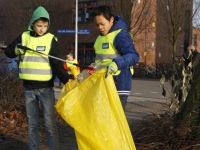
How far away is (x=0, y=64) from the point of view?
561cm

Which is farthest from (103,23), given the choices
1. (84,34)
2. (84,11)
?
(84,11)

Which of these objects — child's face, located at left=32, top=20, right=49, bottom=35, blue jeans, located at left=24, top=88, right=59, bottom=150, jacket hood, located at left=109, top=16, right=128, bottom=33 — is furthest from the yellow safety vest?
jacket hood, located at left=109, top=16, right=128, bottom=33

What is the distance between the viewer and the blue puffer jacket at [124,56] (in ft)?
10.1

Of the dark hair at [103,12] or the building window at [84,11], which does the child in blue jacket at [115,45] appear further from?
the building window at [84,11]

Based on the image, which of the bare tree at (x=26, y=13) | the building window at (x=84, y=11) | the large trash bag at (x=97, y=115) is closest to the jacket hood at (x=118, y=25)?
the large trash bag at (x=97, y=115)

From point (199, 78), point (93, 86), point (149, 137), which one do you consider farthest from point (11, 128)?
point (199, 78)

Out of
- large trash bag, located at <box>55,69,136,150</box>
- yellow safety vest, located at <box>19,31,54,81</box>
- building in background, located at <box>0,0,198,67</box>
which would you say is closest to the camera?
large trash bag, located at <box>55,69,136,150</box>

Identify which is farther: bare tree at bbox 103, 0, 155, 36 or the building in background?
the building in background

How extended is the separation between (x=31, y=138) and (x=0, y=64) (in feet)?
7.12

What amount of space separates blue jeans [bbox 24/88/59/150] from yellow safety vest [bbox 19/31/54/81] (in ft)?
0.61

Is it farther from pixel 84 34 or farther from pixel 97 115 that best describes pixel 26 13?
pixel 97 115

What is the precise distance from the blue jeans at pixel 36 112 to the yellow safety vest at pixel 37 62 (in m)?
0.19

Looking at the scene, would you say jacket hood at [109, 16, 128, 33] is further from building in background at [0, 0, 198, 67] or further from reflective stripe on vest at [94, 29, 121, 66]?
building in background at [0, 0, 198, 67]

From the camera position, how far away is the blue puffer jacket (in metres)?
3.09
